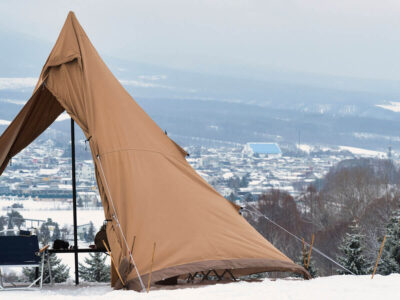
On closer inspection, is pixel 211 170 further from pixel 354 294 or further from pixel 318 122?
pixel 354 294

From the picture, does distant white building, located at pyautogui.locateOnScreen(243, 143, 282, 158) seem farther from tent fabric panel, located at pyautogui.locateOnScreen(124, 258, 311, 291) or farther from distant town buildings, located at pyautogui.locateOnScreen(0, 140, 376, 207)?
tent fabric panel, located at pyautogui.locateOnScreen(124, 258, 311, 291)

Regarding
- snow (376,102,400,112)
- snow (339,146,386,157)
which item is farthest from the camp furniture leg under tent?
snow (376,102,400,112)

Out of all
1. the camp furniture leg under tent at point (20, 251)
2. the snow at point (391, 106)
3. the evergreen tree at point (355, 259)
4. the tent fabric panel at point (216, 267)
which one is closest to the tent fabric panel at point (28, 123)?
the camp furniture leg under tent at point (20, 251)

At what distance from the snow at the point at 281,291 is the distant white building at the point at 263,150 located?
373ft

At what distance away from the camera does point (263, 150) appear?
5064 inches

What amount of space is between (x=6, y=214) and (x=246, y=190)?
90.4 feet

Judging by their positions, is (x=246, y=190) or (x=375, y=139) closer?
(x=246, y=190)

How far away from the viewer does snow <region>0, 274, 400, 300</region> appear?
6.03 metres

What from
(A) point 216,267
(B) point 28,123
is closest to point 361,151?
(B) point 28,123

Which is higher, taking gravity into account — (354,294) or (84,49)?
(84,49)

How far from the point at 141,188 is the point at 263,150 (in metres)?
122

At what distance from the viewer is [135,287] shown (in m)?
6.60

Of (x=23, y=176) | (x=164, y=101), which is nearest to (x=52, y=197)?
(x=23, y=176)

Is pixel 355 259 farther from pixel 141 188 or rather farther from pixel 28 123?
pixel 141 188
